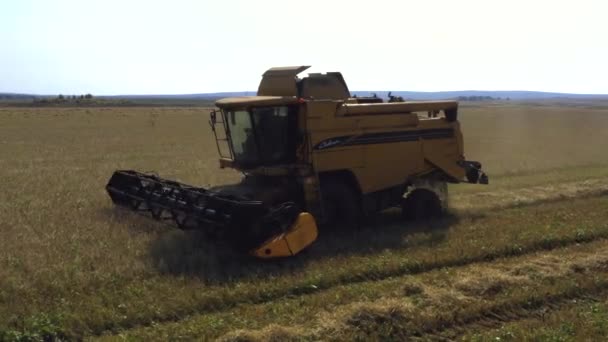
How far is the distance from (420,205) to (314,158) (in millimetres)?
2712

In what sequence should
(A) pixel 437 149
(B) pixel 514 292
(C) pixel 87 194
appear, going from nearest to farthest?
1. (B) pixel 514 292
2. (A) pixel 437 149
3. (C) pixel 87 194

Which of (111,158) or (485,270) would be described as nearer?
(485,270)

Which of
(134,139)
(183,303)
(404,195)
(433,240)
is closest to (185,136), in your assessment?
(134,139)

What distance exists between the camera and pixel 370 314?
6.69 meters

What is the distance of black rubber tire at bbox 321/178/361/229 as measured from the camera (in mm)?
11188

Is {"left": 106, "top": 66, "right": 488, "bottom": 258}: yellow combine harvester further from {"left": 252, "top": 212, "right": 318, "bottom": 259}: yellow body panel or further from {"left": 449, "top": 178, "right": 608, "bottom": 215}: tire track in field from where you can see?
{"left": 449, "top": 178, "right": 608, "bottom": 215}: tire track in field

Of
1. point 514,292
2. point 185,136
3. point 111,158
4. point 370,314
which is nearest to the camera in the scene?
point 370,314

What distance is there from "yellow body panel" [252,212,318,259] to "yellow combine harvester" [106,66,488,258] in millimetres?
104

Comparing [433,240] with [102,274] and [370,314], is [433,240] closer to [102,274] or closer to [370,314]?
[370,314]

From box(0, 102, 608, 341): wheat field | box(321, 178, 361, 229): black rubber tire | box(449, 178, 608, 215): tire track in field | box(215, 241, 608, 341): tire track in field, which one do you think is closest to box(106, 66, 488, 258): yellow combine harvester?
box(321, 178, 361, 229): black rubber tire

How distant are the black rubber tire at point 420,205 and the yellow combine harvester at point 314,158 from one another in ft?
0.06

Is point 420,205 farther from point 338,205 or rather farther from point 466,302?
point 466,302

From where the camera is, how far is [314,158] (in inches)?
429

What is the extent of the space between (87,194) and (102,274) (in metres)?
6.72
